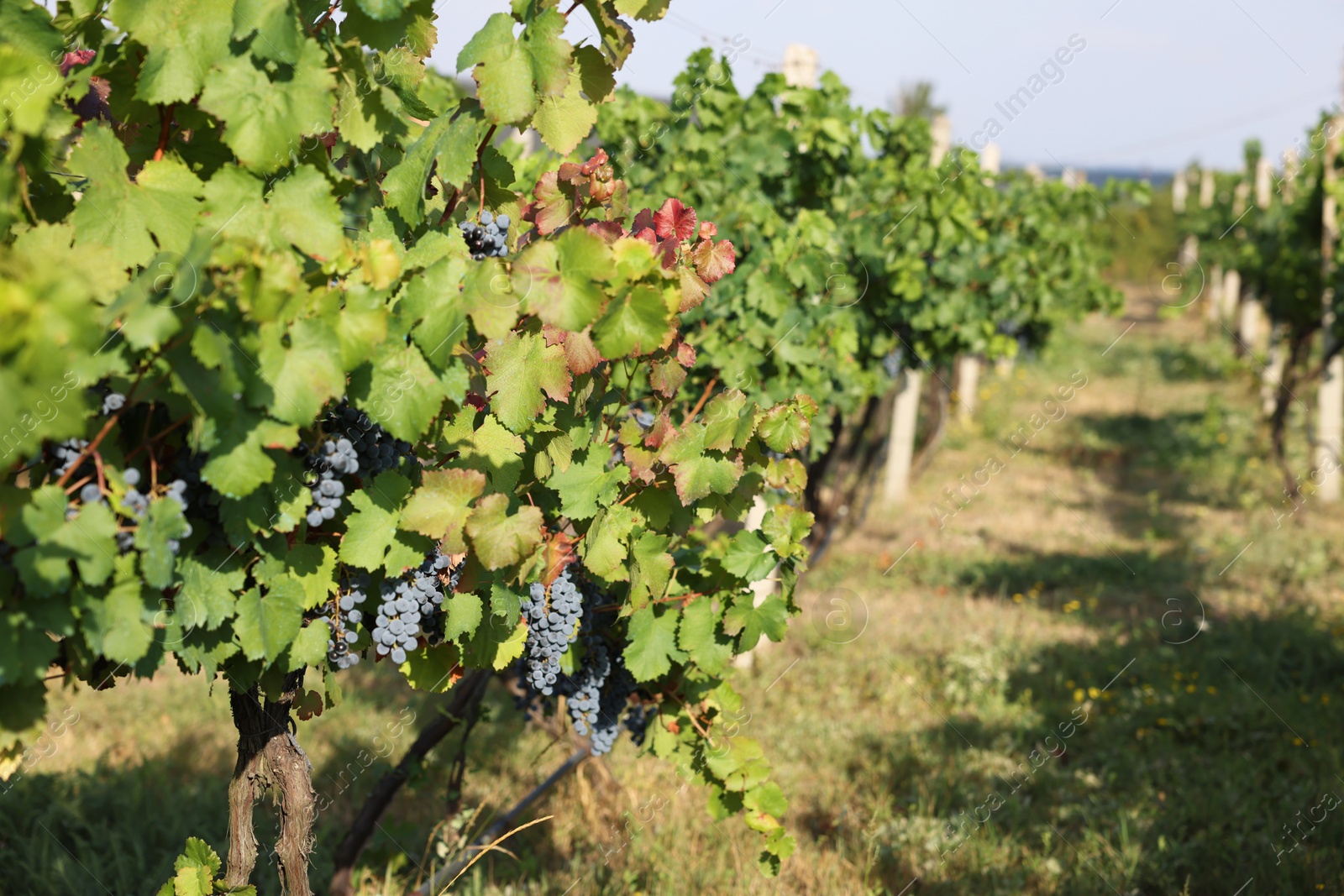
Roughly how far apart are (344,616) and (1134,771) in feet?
14.0

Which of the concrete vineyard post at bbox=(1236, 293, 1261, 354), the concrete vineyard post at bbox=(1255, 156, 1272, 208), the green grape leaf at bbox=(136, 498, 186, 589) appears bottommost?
the green grape leaf at bbox=(136, 498, 186, 589)

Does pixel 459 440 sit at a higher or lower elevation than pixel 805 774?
higher

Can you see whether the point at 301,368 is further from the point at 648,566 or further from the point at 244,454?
the point at 648,566

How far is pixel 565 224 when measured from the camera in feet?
6.33

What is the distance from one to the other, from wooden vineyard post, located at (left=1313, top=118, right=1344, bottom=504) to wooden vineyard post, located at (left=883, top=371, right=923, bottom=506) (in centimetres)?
398

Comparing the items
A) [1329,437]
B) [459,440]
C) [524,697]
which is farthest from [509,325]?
[1329,437]

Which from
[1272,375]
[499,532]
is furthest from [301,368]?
A: [1272,375]

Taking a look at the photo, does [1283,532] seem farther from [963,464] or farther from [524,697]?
[524,697]

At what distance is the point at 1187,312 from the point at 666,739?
101ft

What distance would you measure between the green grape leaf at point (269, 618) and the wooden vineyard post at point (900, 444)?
9219 millimetres

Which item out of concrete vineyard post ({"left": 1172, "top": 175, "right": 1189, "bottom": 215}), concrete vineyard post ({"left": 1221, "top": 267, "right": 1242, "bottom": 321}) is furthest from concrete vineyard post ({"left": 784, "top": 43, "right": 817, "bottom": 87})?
concrete vineyard post ({"left": 1172, "top": 175, "right": 1189, "bottom": 215})

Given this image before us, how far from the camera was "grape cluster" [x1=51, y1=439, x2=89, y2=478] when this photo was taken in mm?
1303

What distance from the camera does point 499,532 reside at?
5.35 feet

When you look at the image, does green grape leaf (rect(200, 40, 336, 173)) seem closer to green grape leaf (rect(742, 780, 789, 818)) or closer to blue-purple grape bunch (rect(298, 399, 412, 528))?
blue-purple grape bunch (rect(298, 399, 412, 528))
